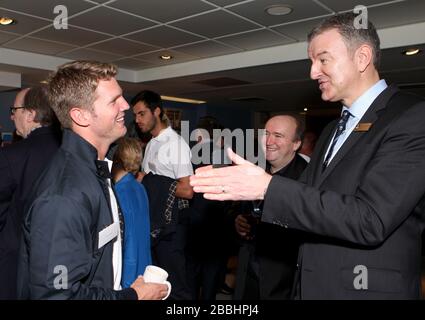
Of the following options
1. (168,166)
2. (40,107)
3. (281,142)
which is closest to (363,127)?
(281,142)

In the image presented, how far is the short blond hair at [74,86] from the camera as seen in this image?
135 cm

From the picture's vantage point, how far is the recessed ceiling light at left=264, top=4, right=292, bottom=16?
3.43m

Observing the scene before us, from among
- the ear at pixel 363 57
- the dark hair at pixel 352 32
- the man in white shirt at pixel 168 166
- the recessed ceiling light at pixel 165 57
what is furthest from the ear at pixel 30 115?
the recessed ceiling light at pixel 165 57

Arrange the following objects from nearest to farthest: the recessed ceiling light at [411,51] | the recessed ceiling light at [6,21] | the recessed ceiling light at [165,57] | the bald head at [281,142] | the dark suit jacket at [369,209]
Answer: the dark suit jacket at [369,209] → the bald head at [281,142] → the recessed ceiling light at [6,21] → the recessed ceiling light at [411,51] → the recessed ceiling light at [165,57]

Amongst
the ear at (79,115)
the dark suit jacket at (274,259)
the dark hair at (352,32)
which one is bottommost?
the dark suit jacket at (274,259)

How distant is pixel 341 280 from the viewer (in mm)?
1112

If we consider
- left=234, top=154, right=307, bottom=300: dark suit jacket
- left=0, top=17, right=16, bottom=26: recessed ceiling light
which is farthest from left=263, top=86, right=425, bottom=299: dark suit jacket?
left=0, top=17, right=16, bottom=26: recessed ceiling light

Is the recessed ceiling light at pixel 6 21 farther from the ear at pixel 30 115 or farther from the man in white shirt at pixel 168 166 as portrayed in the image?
the ear at pixel 30 115

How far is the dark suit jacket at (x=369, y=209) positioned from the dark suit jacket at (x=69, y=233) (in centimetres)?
55

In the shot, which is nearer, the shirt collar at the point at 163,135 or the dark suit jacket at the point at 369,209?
Result: the dark suit jacket at the point at 369,209

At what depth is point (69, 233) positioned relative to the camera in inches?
41.2

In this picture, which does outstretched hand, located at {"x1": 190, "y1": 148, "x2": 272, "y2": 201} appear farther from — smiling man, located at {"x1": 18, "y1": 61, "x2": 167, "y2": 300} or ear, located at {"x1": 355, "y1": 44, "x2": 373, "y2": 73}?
ear, located at {"x1": 355, "y1": 44, "x2": 373, "y2": 73}

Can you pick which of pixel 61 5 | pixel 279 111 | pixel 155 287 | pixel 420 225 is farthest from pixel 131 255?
pixel 279 111

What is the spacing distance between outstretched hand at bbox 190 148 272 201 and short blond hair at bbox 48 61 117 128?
23.6 inches
